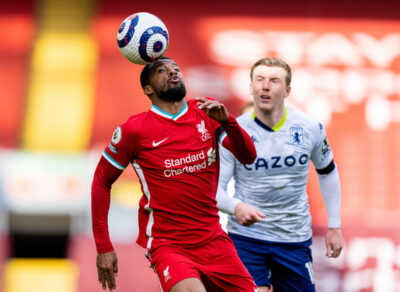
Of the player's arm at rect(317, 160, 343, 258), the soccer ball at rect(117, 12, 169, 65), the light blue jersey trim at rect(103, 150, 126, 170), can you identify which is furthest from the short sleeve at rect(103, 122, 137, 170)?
the player's arm at rect(317, 160, 343, 258)

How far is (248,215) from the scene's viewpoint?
387 cm

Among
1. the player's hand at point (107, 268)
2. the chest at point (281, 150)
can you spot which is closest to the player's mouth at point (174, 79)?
the chest at point (281, 150)

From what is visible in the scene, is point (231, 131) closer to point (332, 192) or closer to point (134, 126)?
point (134, 126)

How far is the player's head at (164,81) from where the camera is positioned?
13.2 feet

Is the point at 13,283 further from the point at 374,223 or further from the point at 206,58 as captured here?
the point at 374,223

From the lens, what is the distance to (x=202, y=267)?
3.82 meters

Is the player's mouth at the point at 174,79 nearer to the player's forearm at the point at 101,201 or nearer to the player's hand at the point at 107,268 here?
the player's forearm at the point at 101,201

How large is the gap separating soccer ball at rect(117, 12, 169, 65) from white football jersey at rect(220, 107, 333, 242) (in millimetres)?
863

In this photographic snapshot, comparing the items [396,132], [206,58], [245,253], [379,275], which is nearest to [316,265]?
[379,275]

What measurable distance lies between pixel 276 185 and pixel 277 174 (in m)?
0.07

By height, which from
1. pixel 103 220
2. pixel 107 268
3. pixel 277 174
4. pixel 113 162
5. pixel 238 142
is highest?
pixel 238 142

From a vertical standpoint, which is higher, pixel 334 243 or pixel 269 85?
pixel 269 85

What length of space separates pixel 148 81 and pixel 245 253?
133 cm

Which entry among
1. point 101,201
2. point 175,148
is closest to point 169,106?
point 175,148
